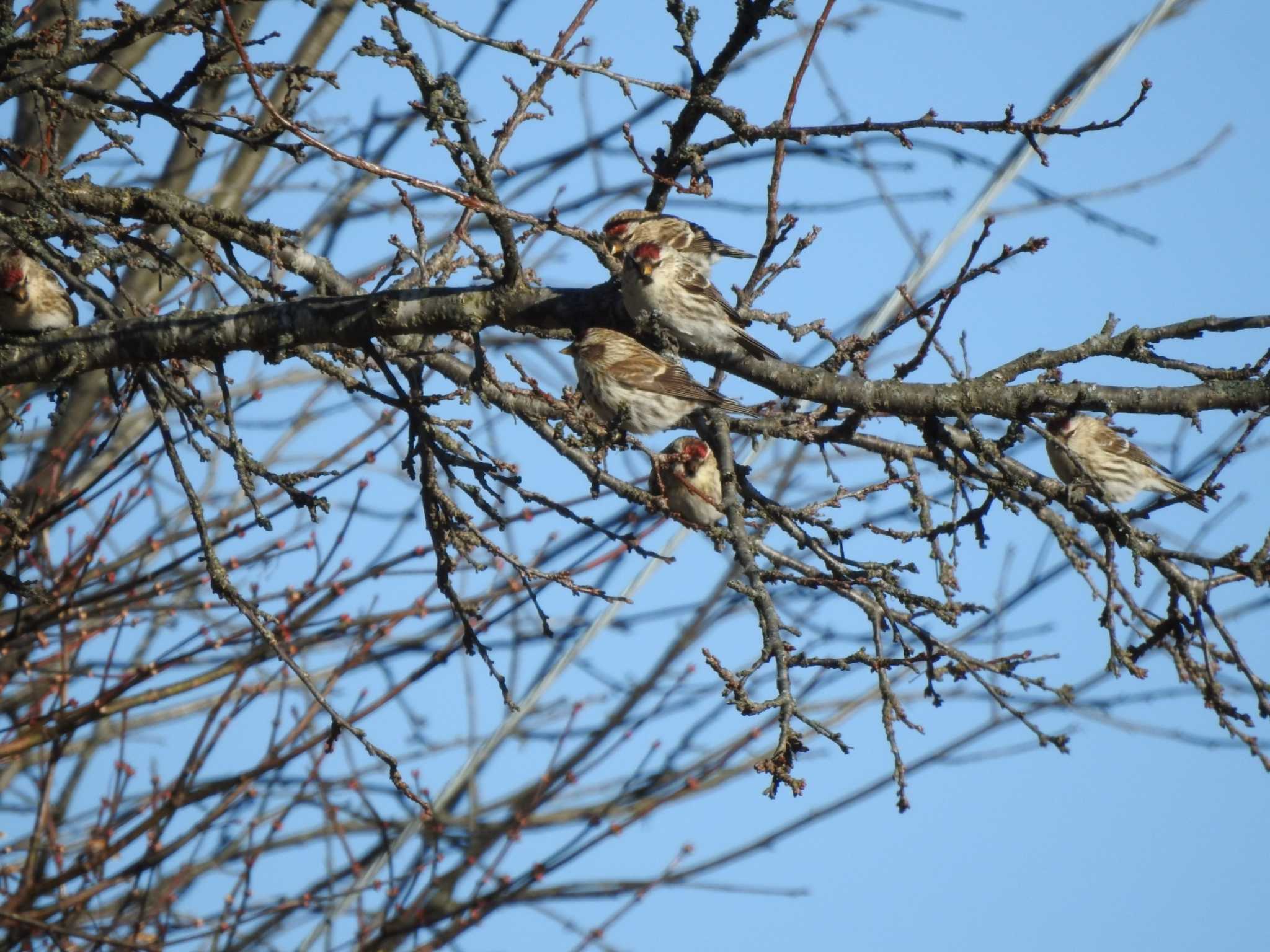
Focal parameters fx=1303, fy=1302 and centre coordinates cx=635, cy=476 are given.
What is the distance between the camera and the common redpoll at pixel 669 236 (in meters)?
4.70

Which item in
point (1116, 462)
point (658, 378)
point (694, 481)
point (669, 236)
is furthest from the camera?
point (1116, 462)

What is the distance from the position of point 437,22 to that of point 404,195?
478mm

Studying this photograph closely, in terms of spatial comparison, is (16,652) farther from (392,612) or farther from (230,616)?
(392,612)

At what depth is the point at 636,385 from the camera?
4.89 metres

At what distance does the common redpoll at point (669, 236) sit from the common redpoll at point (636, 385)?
0.35 meters

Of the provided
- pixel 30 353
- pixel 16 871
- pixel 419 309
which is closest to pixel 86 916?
A: pixel 16 871

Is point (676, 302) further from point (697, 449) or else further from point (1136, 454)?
point (1136, 454)

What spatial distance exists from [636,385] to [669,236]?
0.75 meters

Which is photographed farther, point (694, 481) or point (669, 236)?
point (694, 481)

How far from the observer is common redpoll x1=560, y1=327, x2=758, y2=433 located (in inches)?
184

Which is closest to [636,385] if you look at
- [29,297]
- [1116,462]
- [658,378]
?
[658,378]

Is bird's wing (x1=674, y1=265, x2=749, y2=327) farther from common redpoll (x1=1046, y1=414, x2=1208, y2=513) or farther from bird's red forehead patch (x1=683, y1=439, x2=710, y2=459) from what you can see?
common redpoll (x1=1046, y1=414, x2=1208, y2=513)

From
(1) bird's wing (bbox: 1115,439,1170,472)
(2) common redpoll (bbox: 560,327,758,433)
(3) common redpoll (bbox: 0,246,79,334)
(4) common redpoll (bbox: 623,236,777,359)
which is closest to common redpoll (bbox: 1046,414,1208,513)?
(1) bird's wing (bbox: 1115,439,1170,472)

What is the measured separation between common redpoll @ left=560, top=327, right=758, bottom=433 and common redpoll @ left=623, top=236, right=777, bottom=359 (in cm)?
37
